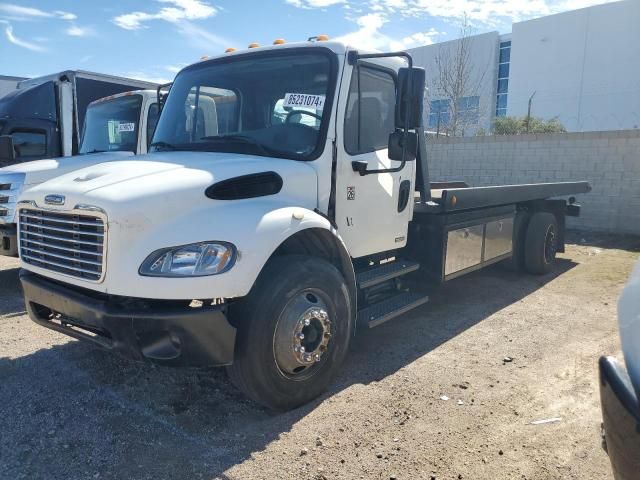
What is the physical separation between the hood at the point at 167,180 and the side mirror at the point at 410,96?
844 mm

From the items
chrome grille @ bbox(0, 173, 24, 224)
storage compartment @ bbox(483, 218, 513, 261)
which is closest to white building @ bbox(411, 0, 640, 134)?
storage compartment @ bbox(483, 218, 513, 261)

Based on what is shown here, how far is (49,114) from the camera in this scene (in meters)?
8.41

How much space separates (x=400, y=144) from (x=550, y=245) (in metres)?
4.84

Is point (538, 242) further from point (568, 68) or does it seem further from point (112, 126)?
point (568, 68)

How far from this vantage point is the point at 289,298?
334cm

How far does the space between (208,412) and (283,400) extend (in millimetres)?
540

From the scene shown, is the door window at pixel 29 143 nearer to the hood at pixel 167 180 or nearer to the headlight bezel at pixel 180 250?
the hood at pixel 167 180

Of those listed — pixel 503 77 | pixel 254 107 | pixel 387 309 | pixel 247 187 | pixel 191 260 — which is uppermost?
pixel 503 77

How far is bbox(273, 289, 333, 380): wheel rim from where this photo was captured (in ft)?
10.9

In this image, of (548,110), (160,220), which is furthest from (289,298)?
(548,110)

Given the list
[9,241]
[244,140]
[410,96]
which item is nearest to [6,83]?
[9,241]

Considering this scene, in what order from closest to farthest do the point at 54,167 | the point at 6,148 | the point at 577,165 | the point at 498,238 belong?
the point at 54,167, the point at 498,238, the point at 6,148, the point at 577,165

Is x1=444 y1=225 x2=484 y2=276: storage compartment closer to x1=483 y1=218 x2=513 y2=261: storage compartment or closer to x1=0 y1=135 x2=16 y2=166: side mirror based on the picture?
x1=483 y1=218 x2=513 y2=261: storage compartment

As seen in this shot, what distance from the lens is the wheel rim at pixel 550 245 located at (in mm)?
7708
